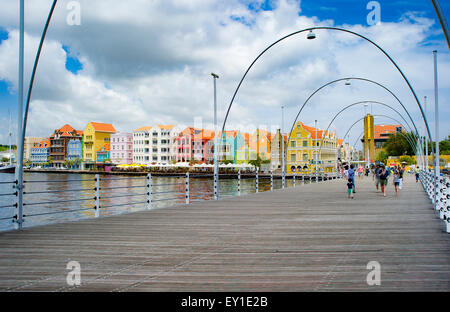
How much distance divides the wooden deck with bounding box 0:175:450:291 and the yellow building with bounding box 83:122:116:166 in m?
121

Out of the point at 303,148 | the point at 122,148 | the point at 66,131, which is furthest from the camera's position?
the point at 66,131

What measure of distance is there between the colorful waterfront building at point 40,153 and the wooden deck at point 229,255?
145642 millimetres

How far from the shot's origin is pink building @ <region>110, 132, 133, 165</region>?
377ft

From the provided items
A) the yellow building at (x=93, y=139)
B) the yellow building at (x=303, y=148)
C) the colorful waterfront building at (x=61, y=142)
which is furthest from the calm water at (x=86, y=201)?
the colorful waterfront building at (x=61, y=142)

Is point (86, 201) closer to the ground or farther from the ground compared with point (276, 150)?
closer to the ground

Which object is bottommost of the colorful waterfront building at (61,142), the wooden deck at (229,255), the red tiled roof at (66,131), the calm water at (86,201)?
the calm water at (86,201)

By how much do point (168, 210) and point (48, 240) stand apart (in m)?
5.59

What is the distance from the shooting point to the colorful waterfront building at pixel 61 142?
135m

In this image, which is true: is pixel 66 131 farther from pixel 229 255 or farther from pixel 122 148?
pixel 229 255

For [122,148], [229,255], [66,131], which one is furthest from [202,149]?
[229,255]

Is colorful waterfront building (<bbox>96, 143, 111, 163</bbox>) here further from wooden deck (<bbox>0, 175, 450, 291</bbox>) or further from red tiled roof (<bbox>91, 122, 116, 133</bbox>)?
wooden deck (<bbox>0, 175, 450, 291</bbox>)

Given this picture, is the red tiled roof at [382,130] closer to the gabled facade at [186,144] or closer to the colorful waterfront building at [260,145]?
the colorful waterfront building at [260,145]

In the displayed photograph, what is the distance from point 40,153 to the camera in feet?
474

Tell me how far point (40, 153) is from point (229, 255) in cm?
15498
